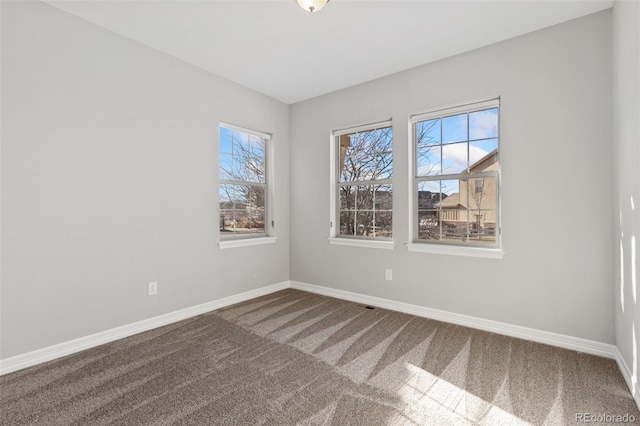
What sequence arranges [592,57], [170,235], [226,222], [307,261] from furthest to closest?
[307,261] < [226,222] < [170,235] < [592,57]

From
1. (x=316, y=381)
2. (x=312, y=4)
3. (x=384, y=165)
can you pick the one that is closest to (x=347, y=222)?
(x=384, y=165)

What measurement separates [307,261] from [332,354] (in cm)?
189

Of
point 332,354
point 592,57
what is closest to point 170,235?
point 332,354

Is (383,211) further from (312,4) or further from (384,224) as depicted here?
(312,4)

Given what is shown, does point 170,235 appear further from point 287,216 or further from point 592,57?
point 592,57

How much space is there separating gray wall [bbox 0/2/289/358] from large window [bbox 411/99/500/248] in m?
2.29

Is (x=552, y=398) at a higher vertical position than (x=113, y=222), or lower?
lower

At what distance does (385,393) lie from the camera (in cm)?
188

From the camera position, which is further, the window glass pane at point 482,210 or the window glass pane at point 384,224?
the window glass pane at point 384,224

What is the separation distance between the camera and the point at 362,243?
12.0 ft

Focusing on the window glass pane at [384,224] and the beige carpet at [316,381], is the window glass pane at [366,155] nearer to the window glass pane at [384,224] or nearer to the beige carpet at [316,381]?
the window glass pane at [384,224]

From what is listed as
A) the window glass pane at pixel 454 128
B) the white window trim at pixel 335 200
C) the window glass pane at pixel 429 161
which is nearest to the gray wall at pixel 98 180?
the white window trim at pixel 335 200

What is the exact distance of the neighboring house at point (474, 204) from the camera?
291cm

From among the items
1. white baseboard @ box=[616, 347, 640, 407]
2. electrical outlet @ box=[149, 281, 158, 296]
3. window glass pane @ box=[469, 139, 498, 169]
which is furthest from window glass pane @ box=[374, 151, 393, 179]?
electrical outlet @ box=[149, 281, 158, 296]
